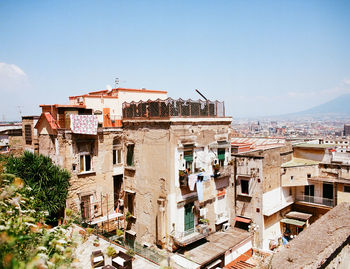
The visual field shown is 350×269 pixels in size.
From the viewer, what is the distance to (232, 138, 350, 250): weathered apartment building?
900 inches

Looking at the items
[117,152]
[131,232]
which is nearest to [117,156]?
[117,152]

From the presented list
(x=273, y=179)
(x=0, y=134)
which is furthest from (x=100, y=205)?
(x=0, y=134)

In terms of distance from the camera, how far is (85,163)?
19234 millimetres

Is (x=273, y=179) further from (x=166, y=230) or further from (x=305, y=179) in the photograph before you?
(x=166, y=230)

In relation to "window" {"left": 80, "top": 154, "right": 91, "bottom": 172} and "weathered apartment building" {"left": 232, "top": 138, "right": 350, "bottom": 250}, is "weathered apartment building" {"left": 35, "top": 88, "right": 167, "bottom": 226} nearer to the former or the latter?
"window" {"left": 80, "top": 154, "right": 91, "bottom": 172}

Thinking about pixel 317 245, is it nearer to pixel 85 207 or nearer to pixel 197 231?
pixel 197 231

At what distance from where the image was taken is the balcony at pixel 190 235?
17500 mm

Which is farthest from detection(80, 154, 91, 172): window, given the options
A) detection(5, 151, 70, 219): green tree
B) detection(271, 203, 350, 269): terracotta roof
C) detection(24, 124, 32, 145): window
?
detection(271, 203, 350, 269): terracotta roof

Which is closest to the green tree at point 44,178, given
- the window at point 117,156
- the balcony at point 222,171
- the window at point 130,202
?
the window at point 117,156

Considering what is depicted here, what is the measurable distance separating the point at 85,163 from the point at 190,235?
8810 mm

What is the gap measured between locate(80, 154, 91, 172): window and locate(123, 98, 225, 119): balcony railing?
419cm

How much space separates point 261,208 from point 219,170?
5230 mm

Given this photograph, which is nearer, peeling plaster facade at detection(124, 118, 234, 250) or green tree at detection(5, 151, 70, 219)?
green tree at detection(5, 151, 70, 219)

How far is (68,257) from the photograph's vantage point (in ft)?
18.6
